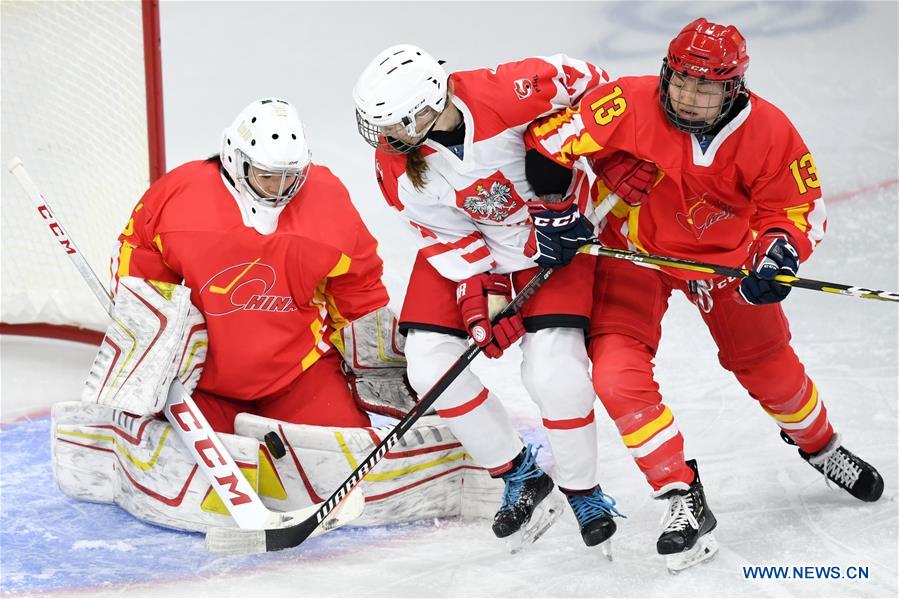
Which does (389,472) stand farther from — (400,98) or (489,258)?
(400,98)

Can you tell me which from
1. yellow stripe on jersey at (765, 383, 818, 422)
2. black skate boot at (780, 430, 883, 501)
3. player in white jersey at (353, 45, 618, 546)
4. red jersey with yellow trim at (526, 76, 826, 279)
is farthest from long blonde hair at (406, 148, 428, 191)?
black skate boot at (780, 430, 883, 501)

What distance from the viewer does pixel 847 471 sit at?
106 inches

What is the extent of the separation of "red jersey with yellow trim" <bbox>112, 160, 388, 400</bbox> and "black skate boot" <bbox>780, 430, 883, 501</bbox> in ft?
3.79

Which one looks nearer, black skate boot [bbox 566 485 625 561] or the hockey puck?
black skate boot [bbox 566 485 625 561]

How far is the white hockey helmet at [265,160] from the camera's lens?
2.55m

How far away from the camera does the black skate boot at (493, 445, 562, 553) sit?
247 cm

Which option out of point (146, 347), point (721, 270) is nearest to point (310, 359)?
point (146, 347)

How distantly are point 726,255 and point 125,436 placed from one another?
144 cm

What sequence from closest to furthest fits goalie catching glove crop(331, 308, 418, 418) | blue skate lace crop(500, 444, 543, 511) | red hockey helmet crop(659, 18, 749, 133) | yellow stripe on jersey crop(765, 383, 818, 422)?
red hockey helmet crop(659, 18, 749, 133), blue skate lace crop(500, 444, 543, 511), yellow stripe on jersey crop(765, 383, 818, 422), goalie catching glove crop(331, 308, 418, 418)

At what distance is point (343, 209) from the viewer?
9.15 feet

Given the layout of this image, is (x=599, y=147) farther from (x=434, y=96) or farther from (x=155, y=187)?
(x=155, y=187)

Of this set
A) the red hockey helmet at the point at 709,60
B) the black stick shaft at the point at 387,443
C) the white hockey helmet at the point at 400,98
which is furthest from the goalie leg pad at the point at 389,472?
the red hockey helmet at the point at 709,60

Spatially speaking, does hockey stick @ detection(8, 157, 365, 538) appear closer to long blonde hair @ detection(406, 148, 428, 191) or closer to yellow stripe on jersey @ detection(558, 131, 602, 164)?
long blonde hair @ detection(406, 148, 428, 191)

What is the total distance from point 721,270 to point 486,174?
52 cm
